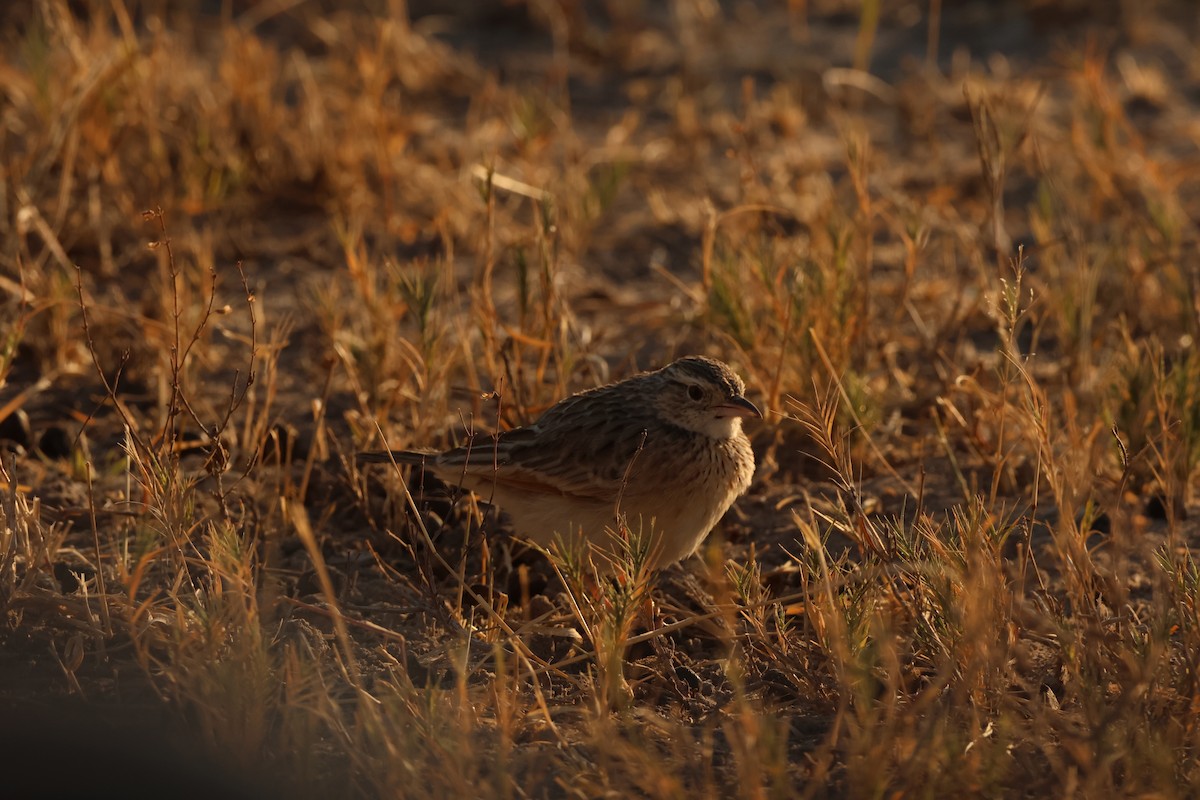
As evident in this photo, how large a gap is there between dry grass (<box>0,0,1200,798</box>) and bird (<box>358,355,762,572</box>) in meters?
0.18

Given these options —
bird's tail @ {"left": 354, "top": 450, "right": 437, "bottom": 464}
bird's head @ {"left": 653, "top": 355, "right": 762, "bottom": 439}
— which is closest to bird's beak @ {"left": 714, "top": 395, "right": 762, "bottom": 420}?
bird's head @ {"left": 653, "top": 355, "right": 762, "bottom": 439}

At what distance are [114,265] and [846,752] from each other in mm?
Answer: 4717

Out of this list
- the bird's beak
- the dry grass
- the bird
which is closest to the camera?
the dry grass

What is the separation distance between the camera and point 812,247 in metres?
6.66

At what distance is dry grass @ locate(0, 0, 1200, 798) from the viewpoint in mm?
3727

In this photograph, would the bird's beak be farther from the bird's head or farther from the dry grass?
the dry grass

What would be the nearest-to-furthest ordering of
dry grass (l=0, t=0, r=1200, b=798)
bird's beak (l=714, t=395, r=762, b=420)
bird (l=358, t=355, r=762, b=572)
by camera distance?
dry grass (l=0, t=0, r=1200, b=798) < bird (l=358, t=355, r=762, b=572) < bird's beak (l=714, t=395, r=762, b=420)

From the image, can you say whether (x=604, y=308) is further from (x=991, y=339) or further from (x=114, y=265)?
(x=114, y=265)

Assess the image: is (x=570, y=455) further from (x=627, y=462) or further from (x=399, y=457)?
(x=399, y=457)

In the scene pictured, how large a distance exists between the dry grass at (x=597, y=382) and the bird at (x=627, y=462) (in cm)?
18

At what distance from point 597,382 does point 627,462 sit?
1199 millimetres

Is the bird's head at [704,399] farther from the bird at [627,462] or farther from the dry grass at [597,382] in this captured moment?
the dry grass at [597,382]

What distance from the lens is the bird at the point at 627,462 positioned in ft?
15.1

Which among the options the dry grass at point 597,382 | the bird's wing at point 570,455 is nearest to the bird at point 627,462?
the bird's wing at point 570,455
